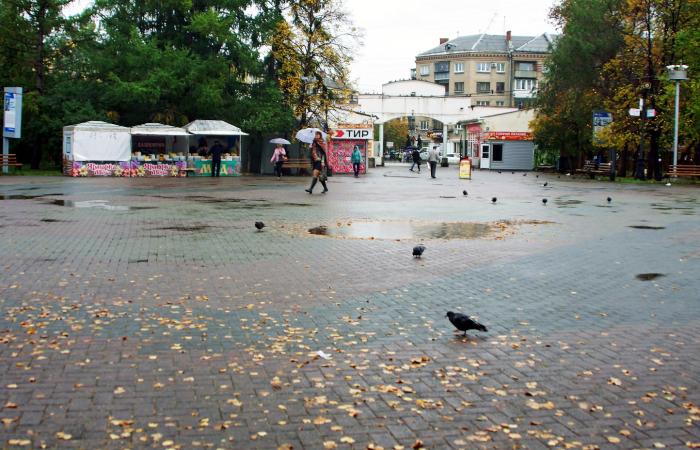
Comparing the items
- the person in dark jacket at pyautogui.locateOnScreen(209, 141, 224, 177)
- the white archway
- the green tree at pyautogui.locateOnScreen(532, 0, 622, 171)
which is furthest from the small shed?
the white archway

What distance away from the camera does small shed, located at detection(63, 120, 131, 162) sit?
36.8 metres

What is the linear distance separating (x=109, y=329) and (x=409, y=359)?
2743mm

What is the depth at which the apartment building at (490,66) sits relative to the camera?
354 feet

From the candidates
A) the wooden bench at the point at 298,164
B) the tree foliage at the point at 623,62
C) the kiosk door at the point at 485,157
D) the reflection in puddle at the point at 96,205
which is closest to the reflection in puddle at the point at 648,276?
the reflection in puddle at the point at 96,205

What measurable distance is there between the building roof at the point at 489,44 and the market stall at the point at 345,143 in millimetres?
66302

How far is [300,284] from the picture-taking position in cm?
905

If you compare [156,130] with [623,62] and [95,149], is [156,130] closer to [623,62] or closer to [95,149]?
[95,149]

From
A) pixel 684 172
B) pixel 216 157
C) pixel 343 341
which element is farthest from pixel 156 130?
pixel 343 341

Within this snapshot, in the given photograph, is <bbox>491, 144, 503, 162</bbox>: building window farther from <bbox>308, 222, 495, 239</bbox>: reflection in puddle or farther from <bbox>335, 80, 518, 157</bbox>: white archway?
<bbox>308, 222, 495, 239</bbox>: reflection in puddle

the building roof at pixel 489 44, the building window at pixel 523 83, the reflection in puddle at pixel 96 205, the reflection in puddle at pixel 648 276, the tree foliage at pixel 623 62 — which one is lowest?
the reflection in puddle at pixel 648 276

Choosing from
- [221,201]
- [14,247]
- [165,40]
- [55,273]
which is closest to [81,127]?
[165,40]

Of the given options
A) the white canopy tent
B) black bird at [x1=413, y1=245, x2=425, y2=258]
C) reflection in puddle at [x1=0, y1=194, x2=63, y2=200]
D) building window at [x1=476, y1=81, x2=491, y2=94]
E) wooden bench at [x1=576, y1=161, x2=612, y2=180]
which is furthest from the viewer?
building window at [x1=476, y1=81, x2=491, y2=94]

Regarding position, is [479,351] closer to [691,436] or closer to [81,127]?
[691,436]

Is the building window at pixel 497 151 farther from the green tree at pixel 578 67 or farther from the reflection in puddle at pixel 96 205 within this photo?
the reflection in puddle at pixel 96 205
